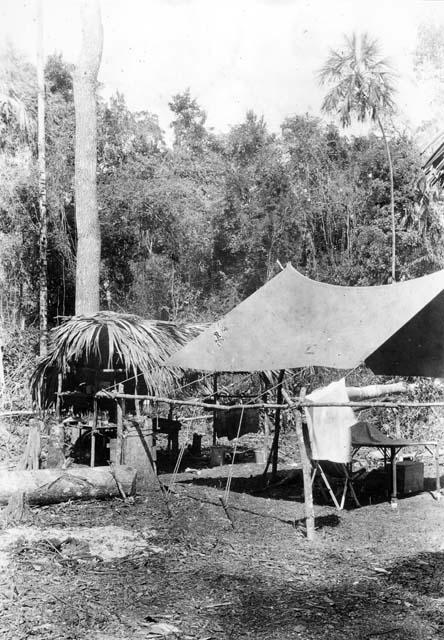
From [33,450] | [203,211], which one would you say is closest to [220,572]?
[33,450]

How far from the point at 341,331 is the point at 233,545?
8.60 feet

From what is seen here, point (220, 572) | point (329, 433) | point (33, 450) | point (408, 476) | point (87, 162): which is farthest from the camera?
point (87, 162)

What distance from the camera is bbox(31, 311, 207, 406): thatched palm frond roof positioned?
880cm

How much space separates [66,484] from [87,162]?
6.54 metres

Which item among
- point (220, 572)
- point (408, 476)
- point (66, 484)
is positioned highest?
point (66, 484)

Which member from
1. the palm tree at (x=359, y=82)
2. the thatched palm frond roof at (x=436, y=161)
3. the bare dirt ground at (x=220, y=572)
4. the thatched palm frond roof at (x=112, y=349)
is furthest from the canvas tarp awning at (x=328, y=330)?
the palm tree at (x=359, y=82)

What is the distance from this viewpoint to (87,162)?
12.0 metres

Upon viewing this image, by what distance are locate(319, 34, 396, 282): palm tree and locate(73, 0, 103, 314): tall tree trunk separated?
19.2 ft

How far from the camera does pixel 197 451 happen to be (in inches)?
441

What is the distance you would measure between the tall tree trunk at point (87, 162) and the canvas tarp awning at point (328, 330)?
3.91 m

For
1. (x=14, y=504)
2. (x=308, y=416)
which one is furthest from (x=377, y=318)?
(x=14, y=504)

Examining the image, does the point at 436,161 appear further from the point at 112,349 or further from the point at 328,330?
the point at 112,349

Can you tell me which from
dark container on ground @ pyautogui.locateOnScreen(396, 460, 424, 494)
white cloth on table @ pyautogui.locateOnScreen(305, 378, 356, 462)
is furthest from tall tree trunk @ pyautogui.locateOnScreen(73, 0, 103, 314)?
dark container on ground @ pyautogui.locateOnScreen(396, 460, 424, 494)

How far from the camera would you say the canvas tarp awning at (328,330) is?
7.17 metres
